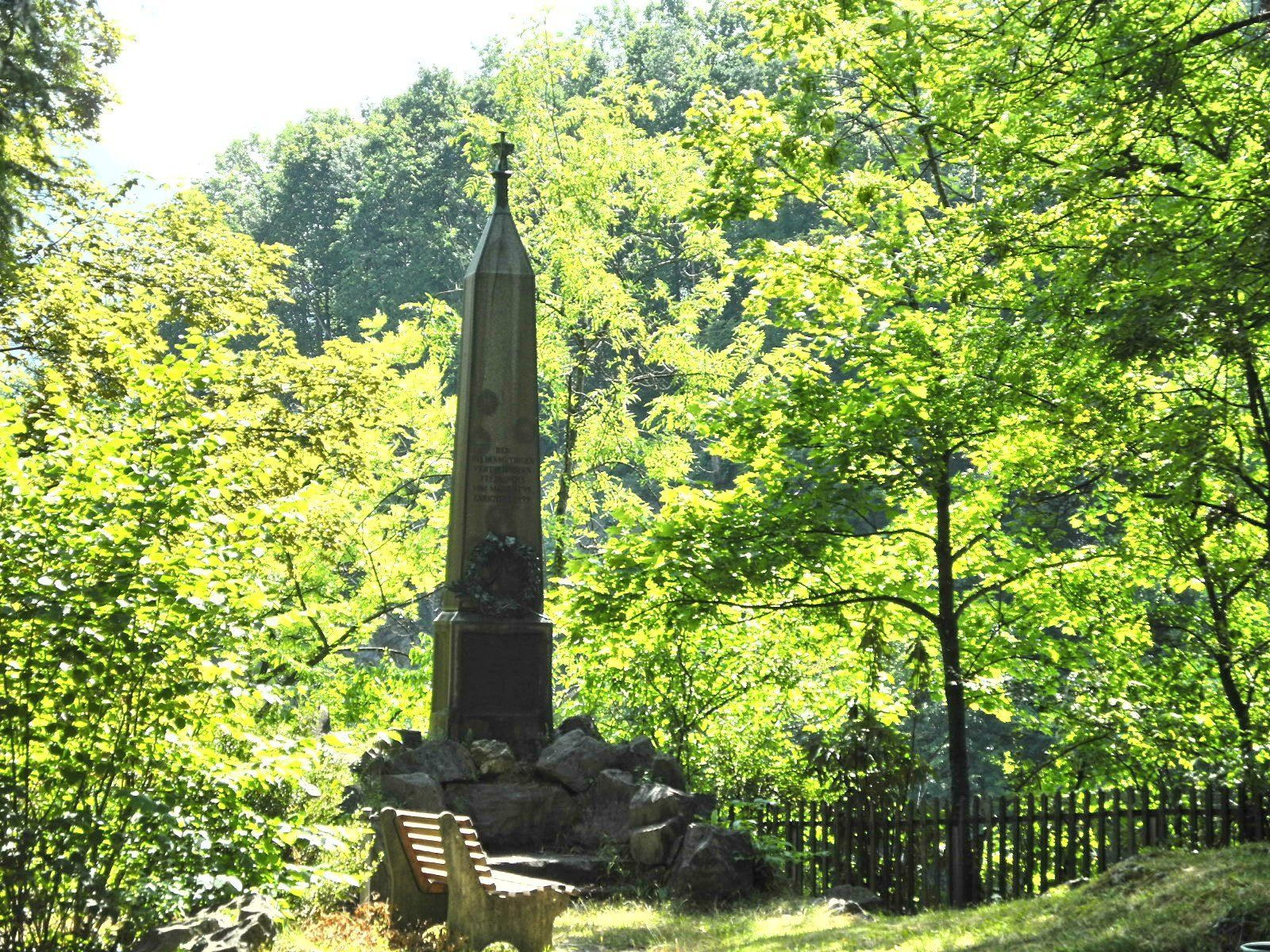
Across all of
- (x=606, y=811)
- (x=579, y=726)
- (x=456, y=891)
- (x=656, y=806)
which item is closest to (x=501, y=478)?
(x=579, y=726)

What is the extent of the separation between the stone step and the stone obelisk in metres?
2.27

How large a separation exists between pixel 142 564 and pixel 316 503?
10.9 m

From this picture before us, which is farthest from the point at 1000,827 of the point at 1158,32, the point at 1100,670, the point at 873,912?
the point at 1158,32

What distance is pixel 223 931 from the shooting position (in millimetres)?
5980

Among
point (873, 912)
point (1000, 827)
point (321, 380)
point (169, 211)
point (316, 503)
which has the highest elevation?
point (169, 211)

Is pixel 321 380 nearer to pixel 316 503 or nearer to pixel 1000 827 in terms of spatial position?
pixel 316 503

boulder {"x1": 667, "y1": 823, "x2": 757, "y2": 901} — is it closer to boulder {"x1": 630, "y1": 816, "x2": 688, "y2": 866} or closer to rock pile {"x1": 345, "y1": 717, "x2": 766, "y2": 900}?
rock pile {"x1": 345, "y1": 717, "x2": 766, "y2": 900}

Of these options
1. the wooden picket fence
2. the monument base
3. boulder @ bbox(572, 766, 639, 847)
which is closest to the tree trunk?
the wooden picket fence

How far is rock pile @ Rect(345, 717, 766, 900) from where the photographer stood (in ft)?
35.0

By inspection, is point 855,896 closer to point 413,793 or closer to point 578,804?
point 578,804

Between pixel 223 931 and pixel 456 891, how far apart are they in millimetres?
2344

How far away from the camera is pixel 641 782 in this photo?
11984 millimetres

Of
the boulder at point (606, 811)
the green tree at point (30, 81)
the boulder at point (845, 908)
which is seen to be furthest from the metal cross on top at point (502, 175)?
the boulder at point (845, 908)

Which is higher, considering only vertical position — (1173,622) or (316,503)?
(316,503)
